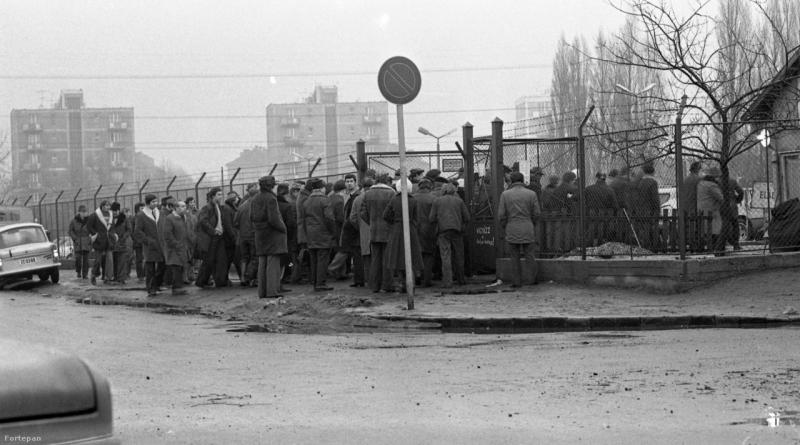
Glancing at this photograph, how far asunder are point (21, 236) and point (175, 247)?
8.13m

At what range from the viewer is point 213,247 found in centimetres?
2020

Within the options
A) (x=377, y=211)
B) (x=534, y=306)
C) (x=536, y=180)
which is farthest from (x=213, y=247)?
(x=534, y=306)

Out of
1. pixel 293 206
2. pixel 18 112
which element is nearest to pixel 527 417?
pixel 293 206

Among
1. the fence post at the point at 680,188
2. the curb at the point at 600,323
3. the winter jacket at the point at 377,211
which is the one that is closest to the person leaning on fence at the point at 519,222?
the winter jacket at the point at 377,211

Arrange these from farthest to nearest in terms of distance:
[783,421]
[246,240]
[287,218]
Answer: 1. [246,240]
2. [287,218]
3. [783,421]

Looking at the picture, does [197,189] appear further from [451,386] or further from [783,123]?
[451,386]

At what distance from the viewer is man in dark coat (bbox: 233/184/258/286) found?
1936 cm

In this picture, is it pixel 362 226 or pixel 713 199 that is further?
pixel 362 226

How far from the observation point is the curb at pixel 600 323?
1259cm

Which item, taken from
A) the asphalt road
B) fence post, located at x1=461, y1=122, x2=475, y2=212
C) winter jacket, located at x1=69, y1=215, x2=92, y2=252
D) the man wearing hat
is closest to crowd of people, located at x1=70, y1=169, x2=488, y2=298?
fence post, located at x1=461, y1=122, x2=475, y2=212

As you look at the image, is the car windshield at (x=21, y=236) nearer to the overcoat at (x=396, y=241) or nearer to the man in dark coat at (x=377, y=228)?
the man in dark coat at (x=377, y=228)

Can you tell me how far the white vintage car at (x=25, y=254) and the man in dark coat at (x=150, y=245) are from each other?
18.9 ft

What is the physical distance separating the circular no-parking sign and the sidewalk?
9.23ft

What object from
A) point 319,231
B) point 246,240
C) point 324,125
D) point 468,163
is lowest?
point 246,240
